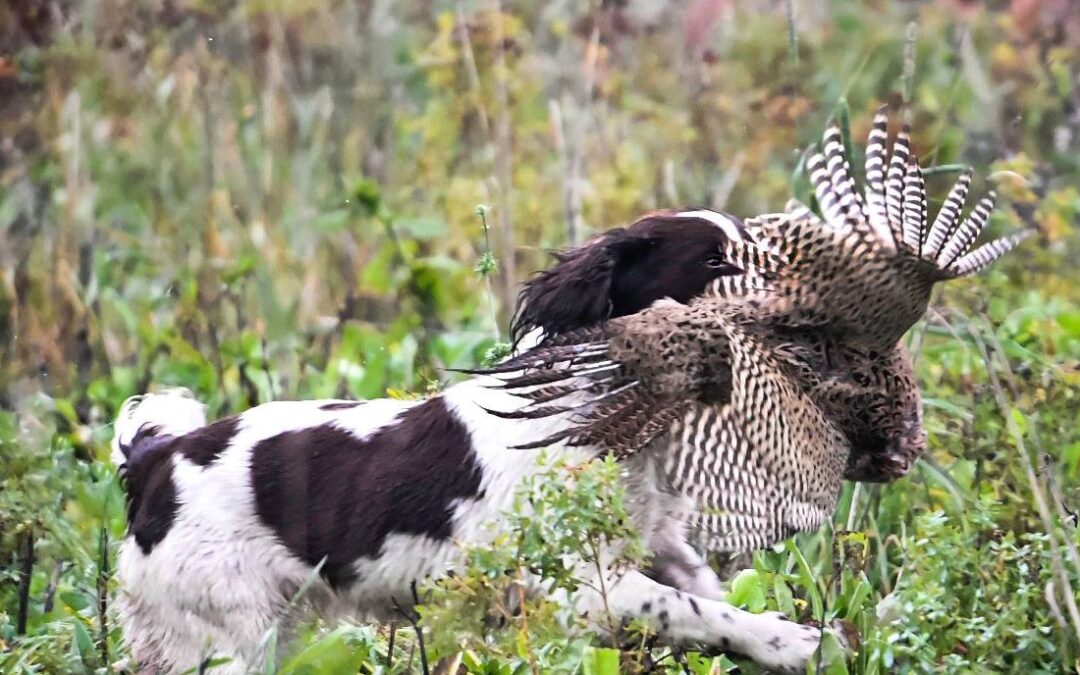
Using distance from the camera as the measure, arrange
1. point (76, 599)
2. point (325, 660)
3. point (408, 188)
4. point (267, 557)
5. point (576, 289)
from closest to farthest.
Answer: point (325, 660)
point (576, 289)
point (267, 557)
point (76, 599)
point (408, 188)

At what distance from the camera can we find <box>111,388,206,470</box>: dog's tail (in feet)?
15.4

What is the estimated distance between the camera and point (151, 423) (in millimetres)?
4758

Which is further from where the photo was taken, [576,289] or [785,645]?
[576,289]

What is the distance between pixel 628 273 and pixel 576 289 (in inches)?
6.3

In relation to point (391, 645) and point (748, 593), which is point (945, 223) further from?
point (391, 645)

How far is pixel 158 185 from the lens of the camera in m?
7.95

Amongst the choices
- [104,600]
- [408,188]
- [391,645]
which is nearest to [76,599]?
[104,600]

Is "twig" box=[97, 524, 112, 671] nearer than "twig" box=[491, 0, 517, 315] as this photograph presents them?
Yes

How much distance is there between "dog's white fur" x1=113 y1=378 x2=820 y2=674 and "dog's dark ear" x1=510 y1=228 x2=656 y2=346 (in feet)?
0.65

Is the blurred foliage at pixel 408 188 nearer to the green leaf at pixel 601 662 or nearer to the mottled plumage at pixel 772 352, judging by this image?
the mottled plumage at pixel 772 352

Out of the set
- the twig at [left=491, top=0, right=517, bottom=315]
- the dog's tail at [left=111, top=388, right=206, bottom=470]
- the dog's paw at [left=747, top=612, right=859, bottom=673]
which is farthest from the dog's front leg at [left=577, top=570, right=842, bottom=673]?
the twig at [left=491, top=0, right=517, bottom=315]

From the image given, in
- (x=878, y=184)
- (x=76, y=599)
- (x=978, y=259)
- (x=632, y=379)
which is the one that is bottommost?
(x=76, y=599)

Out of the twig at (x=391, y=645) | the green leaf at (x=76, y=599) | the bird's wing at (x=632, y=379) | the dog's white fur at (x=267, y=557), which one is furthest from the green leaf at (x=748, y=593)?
the green leaf at (x=76, y=599)

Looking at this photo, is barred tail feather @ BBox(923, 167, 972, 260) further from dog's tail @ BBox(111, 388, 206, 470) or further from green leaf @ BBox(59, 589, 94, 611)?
green leaf @ BBox(59, 589, 94, 611)
